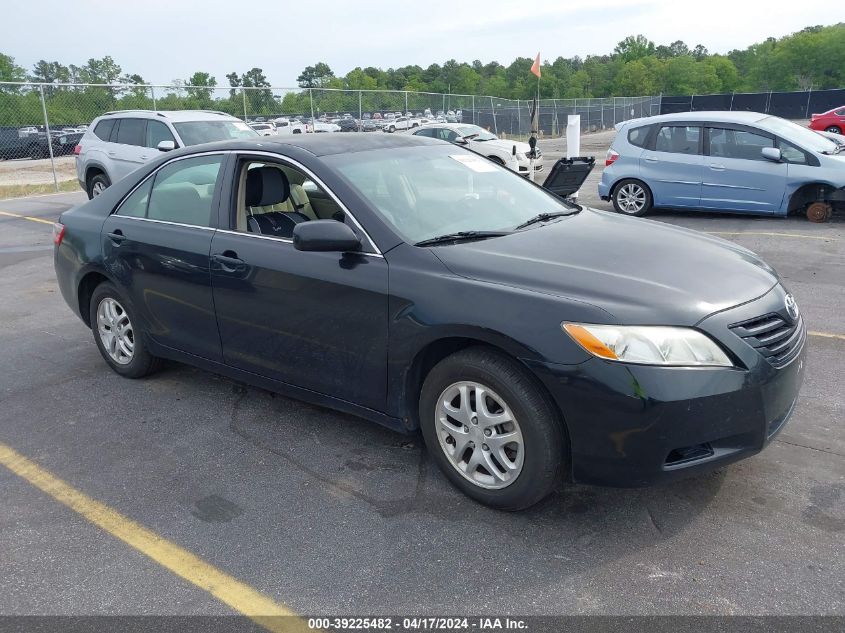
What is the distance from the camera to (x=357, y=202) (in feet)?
12.2

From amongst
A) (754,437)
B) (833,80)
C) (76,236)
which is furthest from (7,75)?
(833,80)

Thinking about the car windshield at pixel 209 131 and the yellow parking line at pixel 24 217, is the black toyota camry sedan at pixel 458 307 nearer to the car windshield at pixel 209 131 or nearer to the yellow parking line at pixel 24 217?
the car windshield at pixel 209 131

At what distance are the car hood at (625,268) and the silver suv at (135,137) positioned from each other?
9985 mm

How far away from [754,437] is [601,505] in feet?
2.42

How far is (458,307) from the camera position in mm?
3221

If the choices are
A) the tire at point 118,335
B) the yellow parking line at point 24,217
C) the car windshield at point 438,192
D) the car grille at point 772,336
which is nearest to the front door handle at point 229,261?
the car windshield at point 438,192

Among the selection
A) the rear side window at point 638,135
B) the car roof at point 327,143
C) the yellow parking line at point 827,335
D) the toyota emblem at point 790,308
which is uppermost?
the car roof at point 327,143

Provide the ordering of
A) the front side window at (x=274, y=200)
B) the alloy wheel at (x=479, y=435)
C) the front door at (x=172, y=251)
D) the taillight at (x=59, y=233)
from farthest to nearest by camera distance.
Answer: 1. the taillight at (x=59, y=233)
2. the front door at (x=172, y=251)
3. the front side window at (x=274, y=200)
4. the alloy wheel at (x=479, y=435)

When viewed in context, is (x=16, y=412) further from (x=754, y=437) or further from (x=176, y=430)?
(x=754, y=437)

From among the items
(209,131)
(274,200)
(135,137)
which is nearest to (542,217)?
(274,200)

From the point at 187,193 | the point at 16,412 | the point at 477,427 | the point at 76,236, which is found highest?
the point at 187,193

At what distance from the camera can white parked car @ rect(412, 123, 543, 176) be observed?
17.9m

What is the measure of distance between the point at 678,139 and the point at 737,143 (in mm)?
883

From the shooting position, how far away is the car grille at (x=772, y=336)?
3049mm
